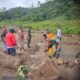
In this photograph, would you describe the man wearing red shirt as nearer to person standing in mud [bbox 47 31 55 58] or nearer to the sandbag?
the sandbag

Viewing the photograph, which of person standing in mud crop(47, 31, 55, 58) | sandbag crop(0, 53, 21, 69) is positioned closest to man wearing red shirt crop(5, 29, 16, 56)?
sandbag crop(0, 53, 21, 69)

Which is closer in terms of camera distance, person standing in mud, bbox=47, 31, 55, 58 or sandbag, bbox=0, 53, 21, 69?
sandbag, bbox=0, 53, 21, 69

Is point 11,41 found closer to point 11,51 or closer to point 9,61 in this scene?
point 11,51

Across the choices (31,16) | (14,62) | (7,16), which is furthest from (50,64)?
(31,16)

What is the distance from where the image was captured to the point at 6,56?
5000mm

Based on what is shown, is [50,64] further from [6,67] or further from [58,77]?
[6,67]

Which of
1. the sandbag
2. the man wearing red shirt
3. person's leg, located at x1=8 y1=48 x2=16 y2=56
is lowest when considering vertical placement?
the sandbag

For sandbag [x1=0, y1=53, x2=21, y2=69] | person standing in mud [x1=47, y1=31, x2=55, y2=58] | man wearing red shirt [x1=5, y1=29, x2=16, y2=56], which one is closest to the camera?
man wearing red shirt [x1=5, y1=29, x2=16, y2=56]

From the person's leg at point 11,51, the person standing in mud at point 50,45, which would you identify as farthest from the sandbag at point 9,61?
the person standing in mud at point 50,45

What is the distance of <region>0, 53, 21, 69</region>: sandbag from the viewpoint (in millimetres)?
4922

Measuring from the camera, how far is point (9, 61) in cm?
499

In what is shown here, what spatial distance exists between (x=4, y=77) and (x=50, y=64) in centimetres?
92

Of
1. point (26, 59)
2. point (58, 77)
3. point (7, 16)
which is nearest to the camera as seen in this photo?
point (58, 77)

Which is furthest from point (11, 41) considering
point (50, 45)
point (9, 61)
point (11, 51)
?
point (50, 45)
